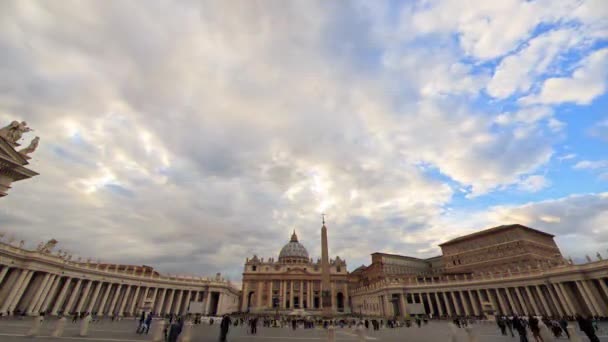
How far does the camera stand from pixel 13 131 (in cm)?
1811

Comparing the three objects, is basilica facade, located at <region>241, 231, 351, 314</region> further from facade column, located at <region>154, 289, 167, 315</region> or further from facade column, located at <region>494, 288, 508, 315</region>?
facade column, located at <region>494, 288, 508, 315</region>

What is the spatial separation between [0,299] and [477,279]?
75006mm

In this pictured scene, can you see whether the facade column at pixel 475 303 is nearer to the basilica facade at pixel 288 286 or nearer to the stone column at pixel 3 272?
the basilica facade at pixel 288 286

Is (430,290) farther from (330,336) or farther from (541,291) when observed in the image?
(330,336)

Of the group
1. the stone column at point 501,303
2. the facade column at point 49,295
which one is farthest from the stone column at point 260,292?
the stone column at point 501,303

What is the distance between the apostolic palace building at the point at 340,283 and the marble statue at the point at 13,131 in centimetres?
→ 6

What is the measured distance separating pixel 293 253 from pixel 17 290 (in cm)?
8923

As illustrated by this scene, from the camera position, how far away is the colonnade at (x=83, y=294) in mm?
37281

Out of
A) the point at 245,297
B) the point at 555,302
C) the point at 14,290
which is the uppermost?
the point at 245,297

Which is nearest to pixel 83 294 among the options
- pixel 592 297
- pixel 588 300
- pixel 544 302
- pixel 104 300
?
pixel 104 300

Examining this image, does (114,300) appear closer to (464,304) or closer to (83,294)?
(83,294)

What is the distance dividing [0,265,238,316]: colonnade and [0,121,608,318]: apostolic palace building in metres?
0.14

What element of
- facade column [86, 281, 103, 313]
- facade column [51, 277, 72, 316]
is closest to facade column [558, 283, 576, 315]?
facade column [51, 277, 72, 316]

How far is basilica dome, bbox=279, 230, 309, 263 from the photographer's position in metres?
115
